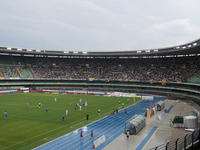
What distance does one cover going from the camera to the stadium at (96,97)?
20000 mm

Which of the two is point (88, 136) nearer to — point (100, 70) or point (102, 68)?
point (100, 70)

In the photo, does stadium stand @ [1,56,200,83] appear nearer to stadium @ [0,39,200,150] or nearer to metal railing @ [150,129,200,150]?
stadium @ [0,39,200,150]

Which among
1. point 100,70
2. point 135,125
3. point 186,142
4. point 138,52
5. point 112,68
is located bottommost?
point 135,125

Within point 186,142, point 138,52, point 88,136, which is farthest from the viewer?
point 138,52

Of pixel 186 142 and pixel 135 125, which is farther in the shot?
pixel 135 125

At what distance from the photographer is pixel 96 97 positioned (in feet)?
178

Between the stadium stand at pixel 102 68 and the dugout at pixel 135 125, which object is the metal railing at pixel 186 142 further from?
the stadium stand at pixel 102 68

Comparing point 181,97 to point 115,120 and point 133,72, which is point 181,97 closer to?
point 133,72

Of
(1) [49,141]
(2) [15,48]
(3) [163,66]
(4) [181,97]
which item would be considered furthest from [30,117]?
(3) [163,66]

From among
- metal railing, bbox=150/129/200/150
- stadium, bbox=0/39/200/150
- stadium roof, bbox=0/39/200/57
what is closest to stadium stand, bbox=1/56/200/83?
stadium, bbox=0/39/200/150

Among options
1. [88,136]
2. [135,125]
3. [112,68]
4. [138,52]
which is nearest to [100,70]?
[112,68]

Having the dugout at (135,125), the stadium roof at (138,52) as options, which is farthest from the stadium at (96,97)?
the dugout at (135,125)

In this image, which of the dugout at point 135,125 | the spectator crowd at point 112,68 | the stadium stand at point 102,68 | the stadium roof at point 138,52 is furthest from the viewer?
the stadium stand at point 102,68

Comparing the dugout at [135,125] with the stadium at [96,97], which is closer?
the stadium at [96,97]
